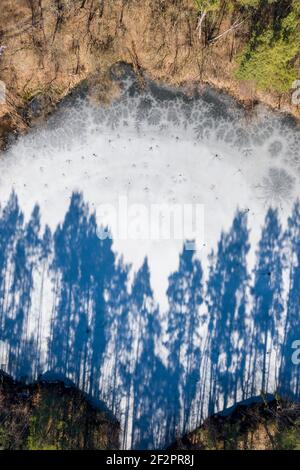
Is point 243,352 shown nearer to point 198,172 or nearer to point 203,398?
point 203,398

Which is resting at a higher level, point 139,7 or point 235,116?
point 139,7

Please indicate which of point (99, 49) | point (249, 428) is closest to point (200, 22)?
point (99, 49)

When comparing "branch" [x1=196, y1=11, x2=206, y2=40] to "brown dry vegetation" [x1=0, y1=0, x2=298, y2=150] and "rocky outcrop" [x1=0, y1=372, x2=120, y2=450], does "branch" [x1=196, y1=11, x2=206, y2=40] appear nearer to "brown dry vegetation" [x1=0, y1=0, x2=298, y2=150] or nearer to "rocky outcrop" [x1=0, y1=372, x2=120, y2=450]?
"brown dry vegetation" [x1=0, y1=0, x2=298, y2=150]

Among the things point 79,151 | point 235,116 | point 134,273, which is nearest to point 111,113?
point 79,151

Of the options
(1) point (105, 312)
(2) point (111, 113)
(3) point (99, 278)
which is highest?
(2) point (111, 113)

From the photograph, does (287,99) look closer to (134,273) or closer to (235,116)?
(235,116)

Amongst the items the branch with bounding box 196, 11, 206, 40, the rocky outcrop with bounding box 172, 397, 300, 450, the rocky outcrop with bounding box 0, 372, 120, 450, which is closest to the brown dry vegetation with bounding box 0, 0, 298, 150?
the branch with bounding box 196, 11, 206, 40

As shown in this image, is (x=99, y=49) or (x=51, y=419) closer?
(x=51, y=419)

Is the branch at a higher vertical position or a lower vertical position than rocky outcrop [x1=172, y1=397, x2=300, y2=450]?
higher

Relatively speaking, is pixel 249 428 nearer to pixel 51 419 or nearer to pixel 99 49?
pixel 51 419
